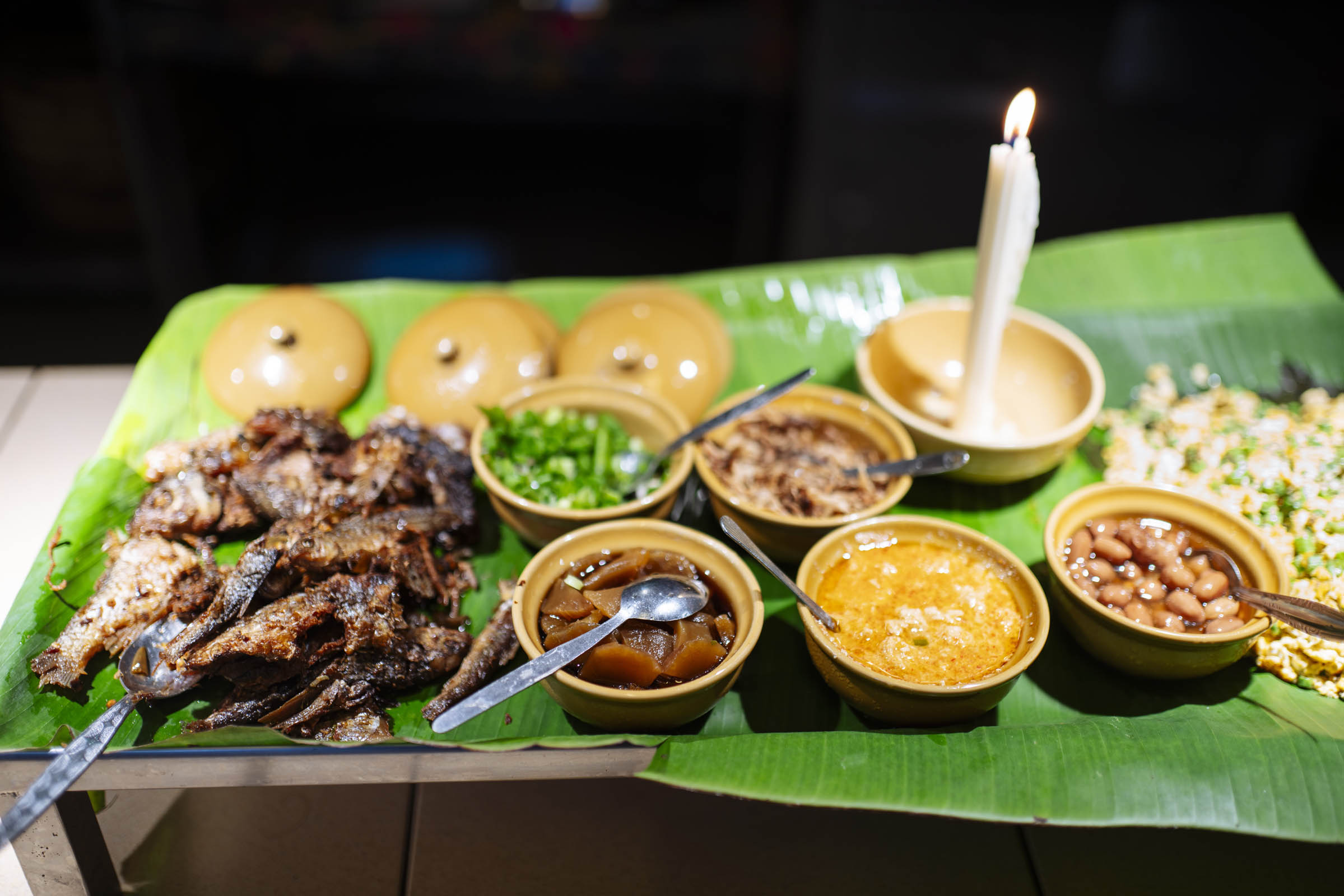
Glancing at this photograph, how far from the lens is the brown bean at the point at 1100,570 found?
2459 mm

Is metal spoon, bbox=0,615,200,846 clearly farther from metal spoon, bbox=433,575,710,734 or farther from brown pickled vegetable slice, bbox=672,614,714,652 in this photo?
brown pickled vegetable slice, bbox=672,614,714,652

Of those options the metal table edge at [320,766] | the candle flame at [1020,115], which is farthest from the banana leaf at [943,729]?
the candle flame at [1020,115]

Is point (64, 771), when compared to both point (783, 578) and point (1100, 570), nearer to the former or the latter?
point (783, 578)

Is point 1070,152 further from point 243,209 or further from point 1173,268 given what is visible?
point 243,209

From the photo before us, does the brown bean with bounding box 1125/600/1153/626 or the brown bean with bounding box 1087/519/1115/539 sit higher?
the brown bean with bounding box 1087/519/1115/539

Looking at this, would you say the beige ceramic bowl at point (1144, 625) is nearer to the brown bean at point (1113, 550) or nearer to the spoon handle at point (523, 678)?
the brown bean at point (1113, 550)

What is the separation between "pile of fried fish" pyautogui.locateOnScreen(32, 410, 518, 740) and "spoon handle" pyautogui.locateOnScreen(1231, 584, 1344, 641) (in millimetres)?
1932

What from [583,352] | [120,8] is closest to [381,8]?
[120,8]

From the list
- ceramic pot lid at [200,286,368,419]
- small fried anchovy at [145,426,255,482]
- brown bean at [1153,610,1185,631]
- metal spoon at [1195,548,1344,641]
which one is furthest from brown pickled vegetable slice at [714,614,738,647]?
ceramic pot lid at [200,286,368,419]

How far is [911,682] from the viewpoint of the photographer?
212cm

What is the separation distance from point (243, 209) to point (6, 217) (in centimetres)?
136

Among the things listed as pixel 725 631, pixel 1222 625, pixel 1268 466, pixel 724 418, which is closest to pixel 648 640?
pixel 725 631

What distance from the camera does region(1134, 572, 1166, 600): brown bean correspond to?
240 centimetres

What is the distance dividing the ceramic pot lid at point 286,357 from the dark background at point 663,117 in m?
2.23
